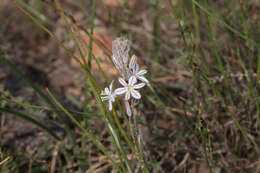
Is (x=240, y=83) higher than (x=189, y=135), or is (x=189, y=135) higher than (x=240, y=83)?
(x=240, y=83)

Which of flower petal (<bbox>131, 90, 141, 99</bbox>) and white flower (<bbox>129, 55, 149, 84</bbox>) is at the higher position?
white flower (<bbox>129, 55, 149, 84</bbox>)

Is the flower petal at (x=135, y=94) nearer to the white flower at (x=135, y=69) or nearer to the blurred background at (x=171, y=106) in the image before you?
the white flower at (x=135, y=69)

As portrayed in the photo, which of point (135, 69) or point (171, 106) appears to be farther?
point (171, 106)

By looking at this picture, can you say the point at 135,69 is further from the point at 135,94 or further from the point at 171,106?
the point at 171,106

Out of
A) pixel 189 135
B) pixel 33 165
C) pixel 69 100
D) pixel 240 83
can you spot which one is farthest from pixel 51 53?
pixel 240 83

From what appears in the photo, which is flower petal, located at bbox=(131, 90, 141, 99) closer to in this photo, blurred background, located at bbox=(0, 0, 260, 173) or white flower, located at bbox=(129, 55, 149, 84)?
white flower, located at bbox=(129, 55, 149, 84)

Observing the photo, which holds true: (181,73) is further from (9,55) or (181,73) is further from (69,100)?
(9,55)

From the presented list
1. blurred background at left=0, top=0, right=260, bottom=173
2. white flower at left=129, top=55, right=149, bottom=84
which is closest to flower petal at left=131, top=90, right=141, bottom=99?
white flower at left=129, top=55, right=149, bottom=84

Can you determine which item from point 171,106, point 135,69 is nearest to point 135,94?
point 135,69

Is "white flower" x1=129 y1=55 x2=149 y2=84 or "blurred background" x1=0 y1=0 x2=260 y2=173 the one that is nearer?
"white flower" x1=129 y1=55 x2=149 y2=84

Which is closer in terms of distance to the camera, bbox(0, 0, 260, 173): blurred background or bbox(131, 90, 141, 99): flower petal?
bbox(131, 90, 141, 99): flower petal

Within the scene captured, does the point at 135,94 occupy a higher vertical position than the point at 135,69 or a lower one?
lower
